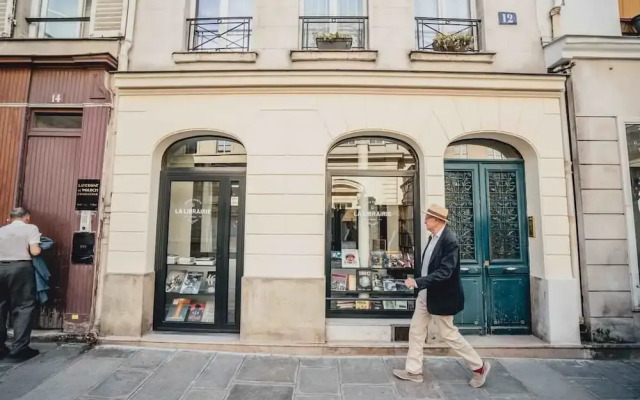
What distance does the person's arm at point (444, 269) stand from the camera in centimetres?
381

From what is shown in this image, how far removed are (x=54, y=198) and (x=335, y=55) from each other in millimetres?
5297

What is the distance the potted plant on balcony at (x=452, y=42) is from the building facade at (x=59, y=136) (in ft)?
18.1

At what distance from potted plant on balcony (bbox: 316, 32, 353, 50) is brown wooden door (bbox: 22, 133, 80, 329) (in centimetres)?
448

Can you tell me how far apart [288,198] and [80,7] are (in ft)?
17.7

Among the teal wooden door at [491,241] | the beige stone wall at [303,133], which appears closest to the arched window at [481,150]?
the teal wooden door at [491,241]

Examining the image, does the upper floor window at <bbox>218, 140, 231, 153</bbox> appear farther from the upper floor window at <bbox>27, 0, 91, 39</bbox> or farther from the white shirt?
the white shirt

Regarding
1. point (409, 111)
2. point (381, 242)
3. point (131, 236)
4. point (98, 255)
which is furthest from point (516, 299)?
point (98, 255)

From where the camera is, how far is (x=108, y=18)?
5.88m

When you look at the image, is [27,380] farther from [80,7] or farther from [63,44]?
[80,7]

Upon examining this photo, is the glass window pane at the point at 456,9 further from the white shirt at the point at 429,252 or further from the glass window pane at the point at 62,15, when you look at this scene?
the glass window pane at the point at 62,15

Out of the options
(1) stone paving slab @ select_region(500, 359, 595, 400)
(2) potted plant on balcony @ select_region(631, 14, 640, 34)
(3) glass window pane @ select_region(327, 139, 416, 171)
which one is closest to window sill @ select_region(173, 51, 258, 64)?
(3) glass window pane @ select_region(327, 139, 416, 171)

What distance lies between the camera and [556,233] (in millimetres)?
5352

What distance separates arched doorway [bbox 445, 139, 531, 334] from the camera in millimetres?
5562

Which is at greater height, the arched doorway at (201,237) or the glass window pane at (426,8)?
the glass window pane at (426,8)
